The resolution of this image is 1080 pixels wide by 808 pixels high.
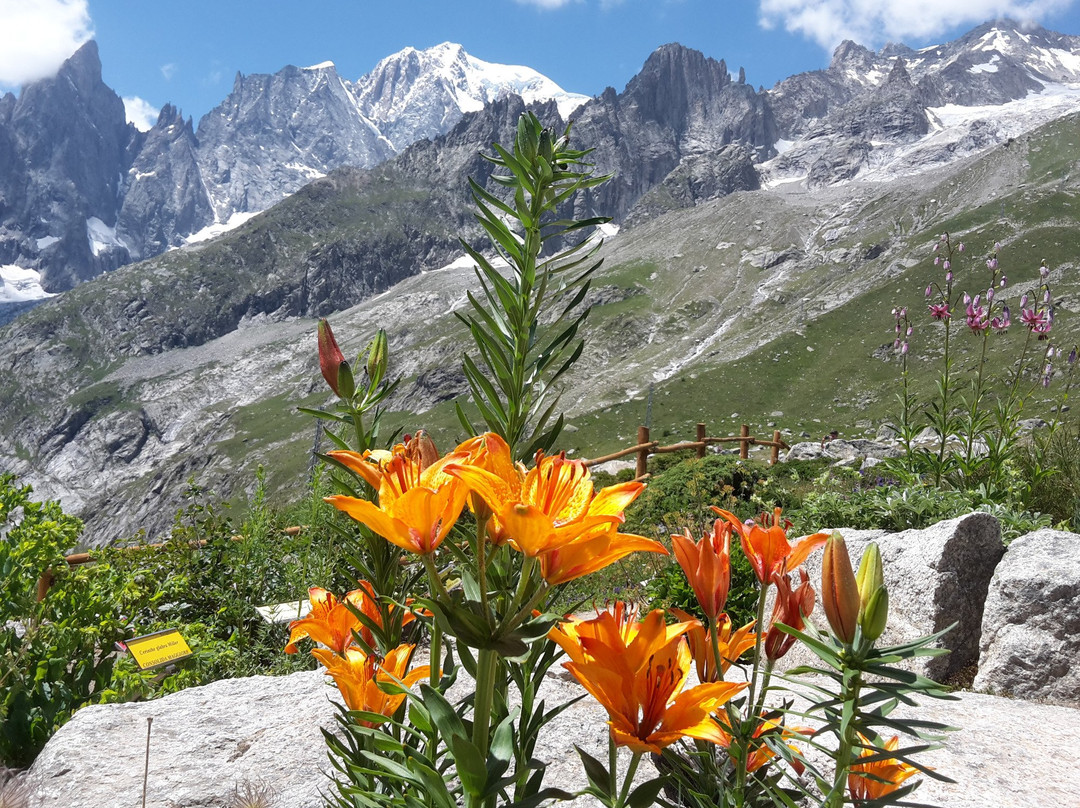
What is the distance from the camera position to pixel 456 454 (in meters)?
0.81

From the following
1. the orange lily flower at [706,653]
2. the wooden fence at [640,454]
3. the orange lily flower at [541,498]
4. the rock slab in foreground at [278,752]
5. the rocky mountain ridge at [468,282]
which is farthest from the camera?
the rocky mountain ridge at [468,282]

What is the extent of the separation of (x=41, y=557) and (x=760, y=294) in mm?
93311

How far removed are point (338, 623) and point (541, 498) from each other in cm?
70

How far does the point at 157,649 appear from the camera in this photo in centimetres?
296

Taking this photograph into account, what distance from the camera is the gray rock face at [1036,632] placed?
3.45m

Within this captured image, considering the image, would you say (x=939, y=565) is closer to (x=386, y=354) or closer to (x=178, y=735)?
(x=386, y=354)

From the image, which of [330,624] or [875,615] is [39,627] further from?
[875,615]

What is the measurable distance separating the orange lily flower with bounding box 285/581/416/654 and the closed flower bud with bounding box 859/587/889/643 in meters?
0.78

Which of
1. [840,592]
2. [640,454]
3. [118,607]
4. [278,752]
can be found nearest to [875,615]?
[840,592]

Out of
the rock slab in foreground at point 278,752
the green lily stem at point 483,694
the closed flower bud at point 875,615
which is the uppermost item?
the closed flower bud at point 875,615

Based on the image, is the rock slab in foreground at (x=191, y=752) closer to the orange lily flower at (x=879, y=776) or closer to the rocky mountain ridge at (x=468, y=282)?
the orange lily flower at (x=879, y=776)

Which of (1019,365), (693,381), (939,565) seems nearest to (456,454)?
(939,565)

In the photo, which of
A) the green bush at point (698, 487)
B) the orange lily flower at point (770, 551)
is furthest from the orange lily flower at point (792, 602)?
the green bush at point (698, 487)

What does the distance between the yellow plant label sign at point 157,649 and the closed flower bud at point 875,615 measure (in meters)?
3.01
